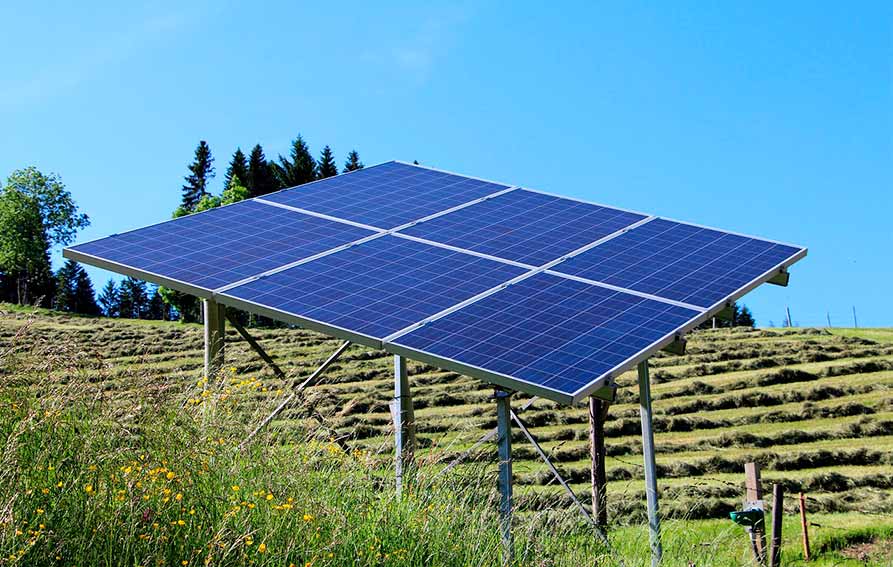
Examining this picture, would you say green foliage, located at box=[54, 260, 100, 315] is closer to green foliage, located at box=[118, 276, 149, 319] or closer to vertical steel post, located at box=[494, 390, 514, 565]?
green foliage, located at box=[118, 276, 149, 319]

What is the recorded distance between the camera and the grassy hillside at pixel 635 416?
10250 mm

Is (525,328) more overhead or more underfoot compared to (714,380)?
more underfoot

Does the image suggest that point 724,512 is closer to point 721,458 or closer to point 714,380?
point 721,458

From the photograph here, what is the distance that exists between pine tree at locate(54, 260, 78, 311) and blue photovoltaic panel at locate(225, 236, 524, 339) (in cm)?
6608

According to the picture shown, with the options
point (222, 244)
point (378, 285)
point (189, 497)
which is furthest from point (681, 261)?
point (189, 497)

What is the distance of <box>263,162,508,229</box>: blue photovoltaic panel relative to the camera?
560 inches

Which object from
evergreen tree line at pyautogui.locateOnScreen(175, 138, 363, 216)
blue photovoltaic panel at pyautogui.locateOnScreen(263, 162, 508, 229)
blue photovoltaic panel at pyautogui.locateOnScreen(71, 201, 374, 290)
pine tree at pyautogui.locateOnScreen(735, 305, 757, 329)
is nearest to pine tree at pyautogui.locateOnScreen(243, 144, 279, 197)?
evergreen tree line at pyautogui.locateOnScreen(175, 138, 363, 216)

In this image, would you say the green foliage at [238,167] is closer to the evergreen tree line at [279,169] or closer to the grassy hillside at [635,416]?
the evergreen tree line at [279,169]

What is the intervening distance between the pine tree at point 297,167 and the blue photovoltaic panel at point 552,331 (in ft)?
216

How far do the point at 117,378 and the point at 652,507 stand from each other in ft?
16.7

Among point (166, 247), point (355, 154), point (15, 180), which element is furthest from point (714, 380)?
point (15, 180)

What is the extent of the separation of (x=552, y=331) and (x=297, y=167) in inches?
2644

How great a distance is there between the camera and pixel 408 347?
9922mm

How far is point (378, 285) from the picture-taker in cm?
1158
